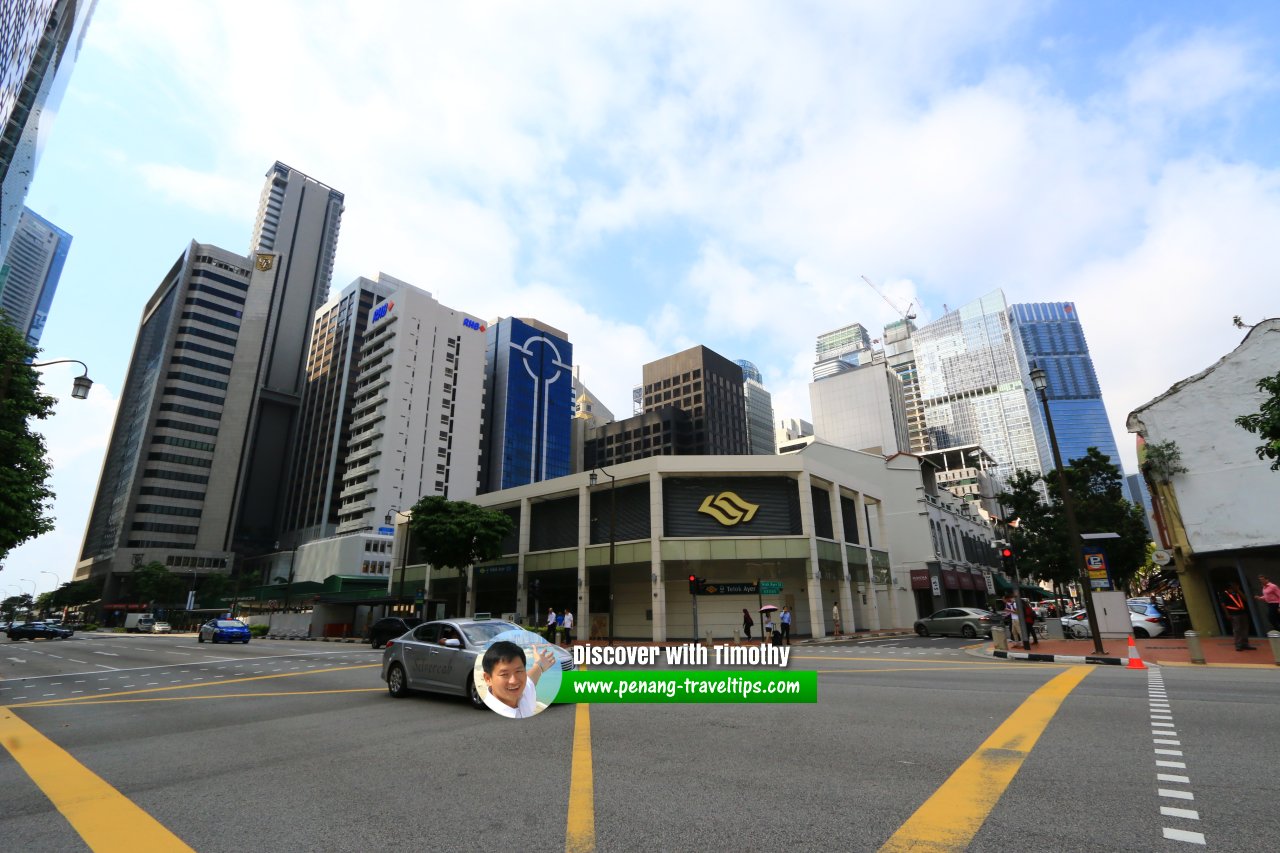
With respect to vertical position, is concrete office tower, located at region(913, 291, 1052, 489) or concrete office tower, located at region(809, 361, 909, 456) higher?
concrete office tower, located at region(913, 291, 1052, 489)

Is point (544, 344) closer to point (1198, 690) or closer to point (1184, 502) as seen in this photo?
point (1184, 502)

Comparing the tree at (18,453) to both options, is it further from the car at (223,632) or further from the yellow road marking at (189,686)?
the car at (223,632)

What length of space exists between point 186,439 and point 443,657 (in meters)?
123

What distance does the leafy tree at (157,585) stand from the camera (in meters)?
86.5

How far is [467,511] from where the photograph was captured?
40688mm

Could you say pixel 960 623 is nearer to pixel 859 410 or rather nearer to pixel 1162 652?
pixel 1162 652

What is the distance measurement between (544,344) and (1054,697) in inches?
5196

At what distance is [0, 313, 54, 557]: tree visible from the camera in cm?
1934

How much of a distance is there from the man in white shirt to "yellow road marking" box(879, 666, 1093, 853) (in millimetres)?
5803

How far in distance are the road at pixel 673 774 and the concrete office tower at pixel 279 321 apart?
125 m

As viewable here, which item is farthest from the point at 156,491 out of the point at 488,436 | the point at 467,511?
the point at 467,511

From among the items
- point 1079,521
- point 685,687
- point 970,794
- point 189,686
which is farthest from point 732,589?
point 970,794

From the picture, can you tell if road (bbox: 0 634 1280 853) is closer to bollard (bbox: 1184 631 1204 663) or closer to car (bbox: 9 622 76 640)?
bollard (bbox: 1184 631 1204 663)

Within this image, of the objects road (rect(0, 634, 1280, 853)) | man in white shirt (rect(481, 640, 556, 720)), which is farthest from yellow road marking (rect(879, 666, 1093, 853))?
man in white shirt (rect(481, 640, 556, 720))
